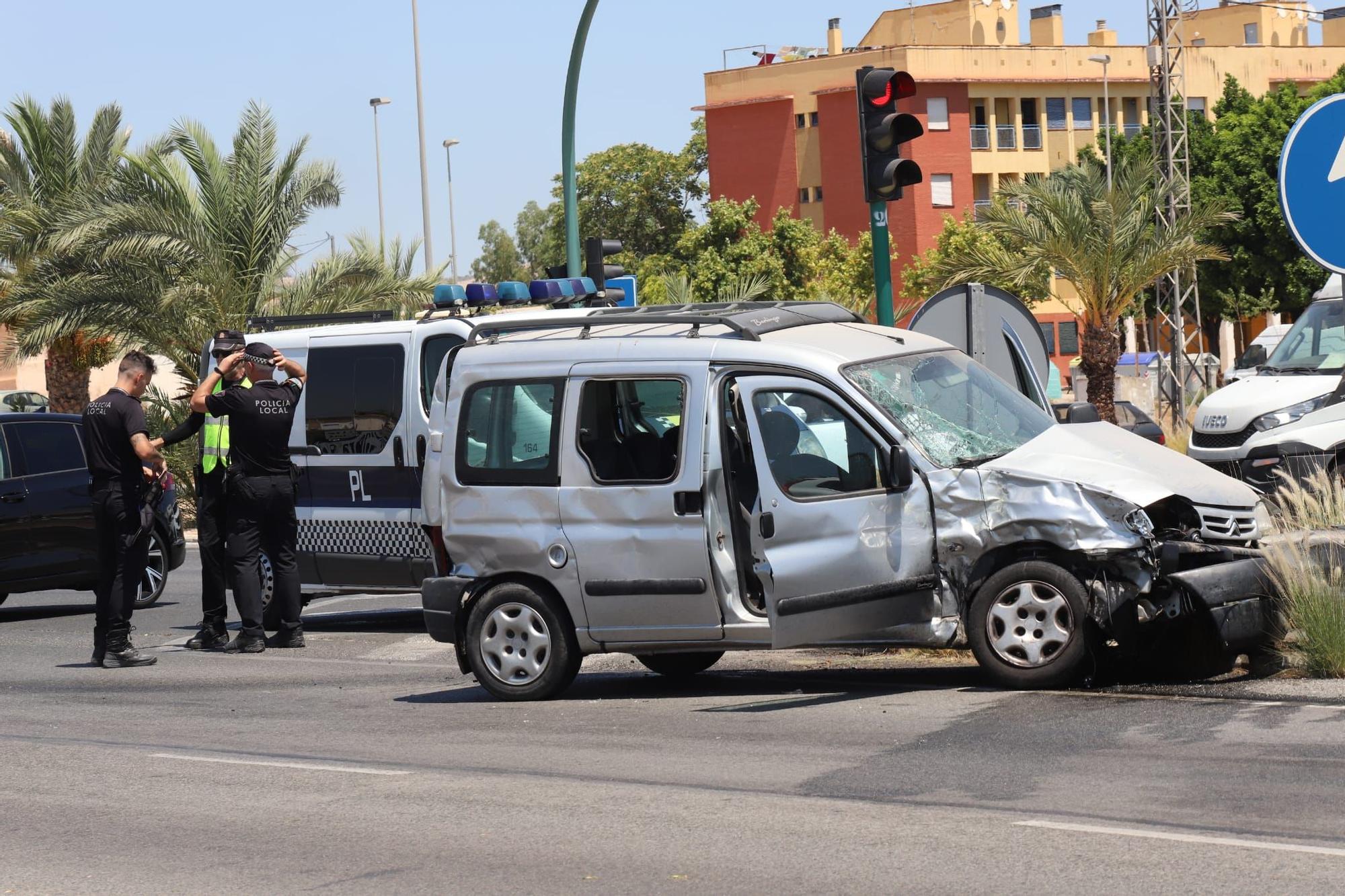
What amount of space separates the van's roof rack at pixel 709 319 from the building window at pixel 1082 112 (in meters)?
65.7

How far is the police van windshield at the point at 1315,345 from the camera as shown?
1614 cm

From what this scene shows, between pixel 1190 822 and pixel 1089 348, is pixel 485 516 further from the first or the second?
pixel 1089 348

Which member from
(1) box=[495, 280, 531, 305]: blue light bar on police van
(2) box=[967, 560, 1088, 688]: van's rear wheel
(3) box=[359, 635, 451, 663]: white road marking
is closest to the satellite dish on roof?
(2) box=[967, 560, 1088, 688]: van's rear wheel

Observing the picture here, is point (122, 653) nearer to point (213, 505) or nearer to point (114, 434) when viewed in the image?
point (213, 505)

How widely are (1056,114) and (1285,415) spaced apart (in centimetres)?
5928

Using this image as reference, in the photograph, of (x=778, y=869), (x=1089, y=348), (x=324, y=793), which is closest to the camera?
(x=778, y=869)

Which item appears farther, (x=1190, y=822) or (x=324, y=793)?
(x=324, y=793)

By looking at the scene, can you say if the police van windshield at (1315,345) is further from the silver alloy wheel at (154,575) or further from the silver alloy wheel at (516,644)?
the silver alloy wheel at (154,575)

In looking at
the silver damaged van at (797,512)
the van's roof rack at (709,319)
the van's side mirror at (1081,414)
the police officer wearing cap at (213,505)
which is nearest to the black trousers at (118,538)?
the police officer wearing cap at (213,505)

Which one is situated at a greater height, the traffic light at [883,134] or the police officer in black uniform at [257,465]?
the traffic light at [883,134]

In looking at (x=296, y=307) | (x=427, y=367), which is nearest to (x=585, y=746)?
(x=427, y=367)

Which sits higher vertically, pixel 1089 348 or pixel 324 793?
pixel 1089 348

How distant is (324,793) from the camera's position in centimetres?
732

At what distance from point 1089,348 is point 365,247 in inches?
476
